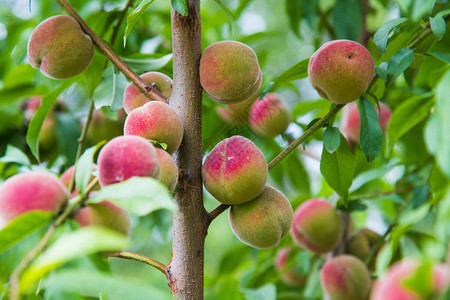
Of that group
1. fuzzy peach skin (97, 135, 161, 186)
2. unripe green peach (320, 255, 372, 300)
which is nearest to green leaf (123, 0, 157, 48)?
fuzzy peach skin (97, 135, 161, 186)

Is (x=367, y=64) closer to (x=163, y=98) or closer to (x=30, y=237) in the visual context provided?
(x=163, y=98)

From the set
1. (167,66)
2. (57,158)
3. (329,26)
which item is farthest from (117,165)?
(329,26)

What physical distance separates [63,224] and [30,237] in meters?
0.05

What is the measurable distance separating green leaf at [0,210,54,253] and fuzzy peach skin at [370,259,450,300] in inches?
16.0

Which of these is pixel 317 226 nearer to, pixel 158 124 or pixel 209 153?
pixel 209 153

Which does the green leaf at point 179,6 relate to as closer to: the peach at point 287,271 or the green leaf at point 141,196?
the green leaf at point 141,196

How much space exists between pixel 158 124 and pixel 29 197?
23 cm

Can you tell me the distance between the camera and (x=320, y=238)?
1406 millimetres

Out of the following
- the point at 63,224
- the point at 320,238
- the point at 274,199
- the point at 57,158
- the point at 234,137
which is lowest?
the point at 320,238

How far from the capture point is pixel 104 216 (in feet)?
2.30

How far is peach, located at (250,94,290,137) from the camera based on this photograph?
1365 millimetres

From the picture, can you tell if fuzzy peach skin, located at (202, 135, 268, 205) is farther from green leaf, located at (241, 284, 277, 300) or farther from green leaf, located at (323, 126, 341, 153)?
green leaf, located at (241, 284, 277, 300)

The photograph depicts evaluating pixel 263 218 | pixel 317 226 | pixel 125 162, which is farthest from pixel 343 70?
pixel 317 226

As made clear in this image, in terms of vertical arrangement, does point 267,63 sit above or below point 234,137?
below
